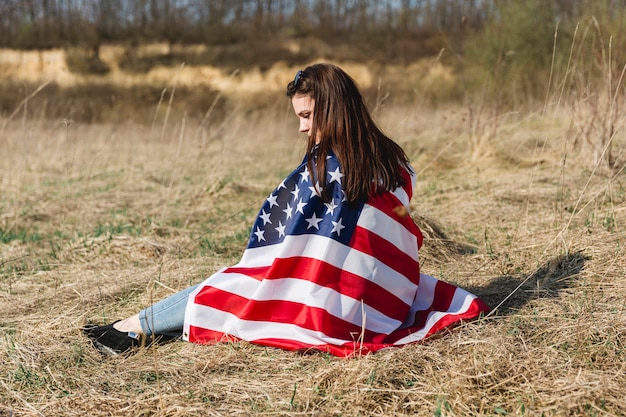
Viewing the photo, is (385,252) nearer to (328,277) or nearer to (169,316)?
(328,277)

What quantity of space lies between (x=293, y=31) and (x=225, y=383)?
24.9 m

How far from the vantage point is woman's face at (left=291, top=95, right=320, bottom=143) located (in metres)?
2.63

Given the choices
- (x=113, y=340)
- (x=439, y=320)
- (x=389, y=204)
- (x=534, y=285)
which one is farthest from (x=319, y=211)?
(x=534, y=285)

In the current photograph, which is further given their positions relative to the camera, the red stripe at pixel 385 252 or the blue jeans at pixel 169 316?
the blue jeans at pixel 169 316

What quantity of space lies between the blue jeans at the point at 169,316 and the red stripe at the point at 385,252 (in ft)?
2.22

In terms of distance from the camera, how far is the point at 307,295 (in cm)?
246

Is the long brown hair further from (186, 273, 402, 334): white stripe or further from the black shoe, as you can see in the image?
the black shoe

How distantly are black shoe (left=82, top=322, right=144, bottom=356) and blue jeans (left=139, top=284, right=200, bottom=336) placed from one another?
0.05 m

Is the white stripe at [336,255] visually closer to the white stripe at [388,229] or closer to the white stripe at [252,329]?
the white stripe at [388,229]

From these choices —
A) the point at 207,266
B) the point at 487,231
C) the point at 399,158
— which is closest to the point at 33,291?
the point at 207,266

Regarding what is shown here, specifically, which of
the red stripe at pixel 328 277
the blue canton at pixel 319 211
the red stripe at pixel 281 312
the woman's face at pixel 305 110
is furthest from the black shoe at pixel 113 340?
the woman's face at pixel 305 110

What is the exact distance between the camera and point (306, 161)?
2.54 m

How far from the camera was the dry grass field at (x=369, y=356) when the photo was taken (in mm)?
2104

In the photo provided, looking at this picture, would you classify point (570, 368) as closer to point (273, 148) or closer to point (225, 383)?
point (225, 383)
